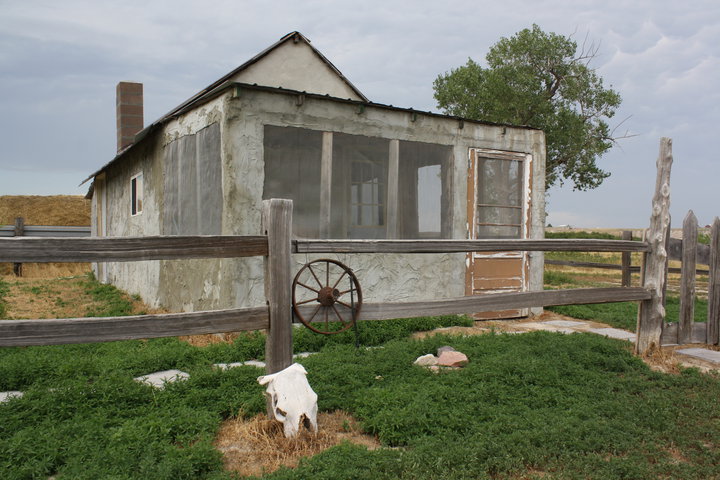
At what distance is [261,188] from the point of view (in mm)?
6863

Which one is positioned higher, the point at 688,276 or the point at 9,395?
the point at 688,276

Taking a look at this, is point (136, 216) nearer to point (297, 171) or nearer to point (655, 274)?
point (297, 171)

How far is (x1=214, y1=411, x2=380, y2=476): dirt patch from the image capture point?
3217 mm

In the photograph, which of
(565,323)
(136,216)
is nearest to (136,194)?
(136,216)

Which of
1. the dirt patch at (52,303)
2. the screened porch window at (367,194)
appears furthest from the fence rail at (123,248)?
the dirt patch at (52,303)

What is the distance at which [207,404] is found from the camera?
4016 mm

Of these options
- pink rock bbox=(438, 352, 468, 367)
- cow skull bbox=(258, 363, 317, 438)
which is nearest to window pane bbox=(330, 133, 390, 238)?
pink rock bbox=(438, 352, 468, 367)

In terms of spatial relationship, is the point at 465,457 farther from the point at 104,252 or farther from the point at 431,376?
the point at 104,252

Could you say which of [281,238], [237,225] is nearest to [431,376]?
[281,238]

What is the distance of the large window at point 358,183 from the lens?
7.14 metres

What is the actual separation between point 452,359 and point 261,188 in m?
3.30

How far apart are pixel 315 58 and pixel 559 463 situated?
1133 centimetres

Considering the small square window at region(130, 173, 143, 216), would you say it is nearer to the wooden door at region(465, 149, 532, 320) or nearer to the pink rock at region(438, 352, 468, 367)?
the wooden door at region(465, 149, 532, 320)

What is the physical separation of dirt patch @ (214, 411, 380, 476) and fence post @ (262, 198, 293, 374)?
448mm
